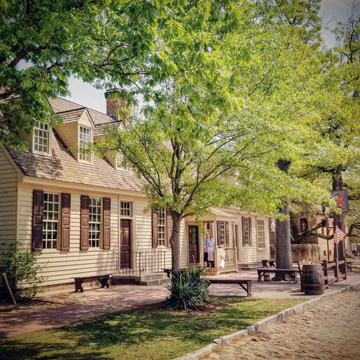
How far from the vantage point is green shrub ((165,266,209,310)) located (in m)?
10.1

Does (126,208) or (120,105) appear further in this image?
(126,208)

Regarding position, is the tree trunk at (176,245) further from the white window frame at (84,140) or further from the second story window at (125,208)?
the second story window at (125,208)

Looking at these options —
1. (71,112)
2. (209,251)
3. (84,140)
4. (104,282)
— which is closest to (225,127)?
(84,140)

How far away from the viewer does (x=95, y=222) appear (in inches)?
628

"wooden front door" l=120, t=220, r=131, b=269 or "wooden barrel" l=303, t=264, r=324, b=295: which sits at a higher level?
"wooden front door" l=120, t=220, r=131, b=269

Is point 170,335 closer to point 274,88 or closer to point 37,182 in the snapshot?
point 37,182

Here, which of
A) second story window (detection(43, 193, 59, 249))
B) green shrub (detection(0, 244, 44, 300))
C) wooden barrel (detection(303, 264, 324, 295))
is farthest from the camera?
second story window (detection(43, 193, 59, 249))

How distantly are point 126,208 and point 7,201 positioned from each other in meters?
5.96

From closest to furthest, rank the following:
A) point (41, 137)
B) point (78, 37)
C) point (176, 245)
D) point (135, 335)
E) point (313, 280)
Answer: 1. point (78, 37)
2. point (135, 335)
3. point (176, 245)
4. point (313, 280)
5. point (41, 137)

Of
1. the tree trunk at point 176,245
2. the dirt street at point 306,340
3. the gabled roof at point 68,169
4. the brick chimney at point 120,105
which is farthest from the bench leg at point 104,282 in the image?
the dirt street at point 306,340

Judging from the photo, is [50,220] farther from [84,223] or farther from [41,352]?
[41,352]

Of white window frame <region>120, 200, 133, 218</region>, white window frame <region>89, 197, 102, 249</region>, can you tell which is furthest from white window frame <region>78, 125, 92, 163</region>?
white window frame <region>120, 200, 133, 218</region>

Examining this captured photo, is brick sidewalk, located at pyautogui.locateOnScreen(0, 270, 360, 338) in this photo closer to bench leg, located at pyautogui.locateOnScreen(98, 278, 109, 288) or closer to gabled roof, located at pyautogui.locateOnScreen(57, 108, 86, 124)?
bench leg, located at pyautogui.locateOnScreen(98, 278, 109, 288)

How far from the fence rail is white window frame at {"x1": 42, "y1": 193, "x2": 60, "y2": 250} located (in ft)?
13.0
